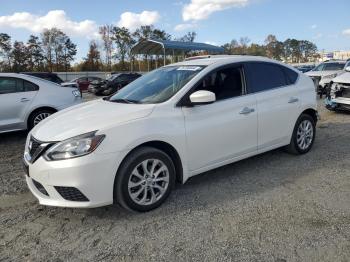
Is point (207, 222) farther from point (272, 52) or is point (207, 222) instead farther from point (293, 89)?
point (272, 52)

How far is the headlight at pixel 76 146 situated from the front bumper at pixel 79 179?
2.1 inches

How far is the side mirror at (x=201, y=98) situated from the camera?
13.9ft

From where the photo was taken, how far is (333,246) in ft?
10.7

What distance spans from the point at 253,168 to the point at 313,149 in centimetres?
158

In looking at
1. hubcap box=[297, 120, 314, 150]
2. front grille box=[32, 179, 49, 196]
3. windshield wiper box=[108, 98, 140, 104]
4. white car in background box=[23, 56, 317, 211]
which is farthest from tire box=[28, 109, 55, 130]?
hubcap box=[297, 120, 314, 150]

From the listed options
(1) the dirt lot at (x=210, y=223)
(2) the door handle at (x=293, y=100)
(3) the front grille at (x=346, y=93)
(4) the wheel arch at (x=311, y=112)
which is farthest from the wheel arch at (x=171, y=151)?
(3) the front grille at (x=346, y=93)

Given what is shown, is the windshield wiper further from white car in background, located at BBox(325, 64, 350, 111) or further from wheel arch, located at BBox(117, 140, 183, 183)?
white car in background, located at BBox(325, 64, 350, 111)

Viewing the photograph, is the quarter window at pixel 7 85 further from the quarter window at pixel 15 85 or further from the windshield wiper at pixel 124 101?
the windshield wiper at pixel 124 101

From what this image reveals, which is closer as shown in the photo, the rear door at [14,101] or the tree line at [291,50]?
the rear door at [14,101]

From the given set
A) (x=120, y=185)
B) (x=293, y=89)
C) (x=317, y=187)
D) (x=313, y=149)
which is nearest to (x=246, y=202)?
(x=317, y=187)

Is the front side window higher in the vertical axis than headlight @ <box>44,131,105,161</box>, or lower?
higher

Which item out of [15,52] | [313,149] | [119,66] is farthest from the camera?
[119,66]

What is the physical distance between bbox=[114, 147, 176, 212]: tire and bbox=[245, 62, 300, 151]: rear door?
5.49ft

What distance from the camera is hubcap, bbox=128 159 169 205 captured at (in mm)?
3930
